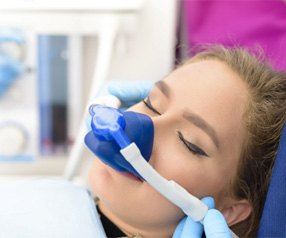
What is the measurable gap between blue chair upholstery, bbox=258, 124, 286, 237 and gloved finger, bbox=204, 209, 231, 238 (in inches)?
2.9

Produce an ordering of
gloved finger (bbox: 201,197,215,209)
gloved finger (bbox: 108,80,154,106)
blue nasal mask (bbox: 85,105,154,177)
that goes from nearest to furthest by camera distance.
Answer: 1. blue nasal mask (bbox: 85,105,154,177)
2. gloved finger (bbox: 201,197,215,209)
3. gloved finger (bbox: 108,80,154,106)

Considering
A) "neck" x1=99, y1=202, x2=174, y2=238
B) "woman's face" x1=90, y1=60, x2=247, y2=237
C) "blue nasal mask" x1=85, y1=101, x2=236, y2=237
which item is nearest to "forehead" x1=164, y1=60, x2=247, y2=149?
"woman's face" x1=90, y1=60, x2=247, y2=237

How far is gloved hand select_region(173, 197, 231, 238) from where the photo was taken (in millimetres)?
814

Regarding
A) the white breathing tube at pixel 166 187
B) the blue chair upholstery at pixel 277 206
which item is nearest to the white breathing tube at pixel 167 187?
the white breathing tube at pixel 166 187

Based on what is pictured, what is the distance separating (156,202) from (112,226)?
0.50 feet

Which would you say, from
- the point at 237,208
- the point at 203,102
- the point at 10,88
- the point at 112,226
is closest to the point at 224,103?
the point at 203,102

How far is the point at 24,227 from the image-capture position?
0.90m

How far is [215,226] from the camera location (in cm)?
82

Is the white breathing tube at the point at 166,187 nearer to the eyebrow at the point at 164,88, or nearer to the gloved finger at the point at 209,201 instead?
the gloved finger at the point at 209,201

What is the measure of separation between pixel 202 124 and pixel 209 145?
0.04m

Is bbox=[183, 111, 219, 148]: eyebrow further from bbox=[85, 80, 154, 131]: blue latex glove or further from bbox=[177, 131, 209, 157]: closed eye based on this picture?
bbox=[85, 80, 154, 131]: blue latex glove

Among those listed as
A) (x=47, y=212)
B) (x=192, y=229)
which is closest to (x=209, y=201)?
(x=192, y=229)

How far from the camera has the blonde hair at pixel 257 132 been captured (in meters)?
0.95

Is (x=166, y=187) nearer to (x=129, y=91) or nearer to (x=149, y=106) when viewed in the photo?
→ (x=149, y=106)
